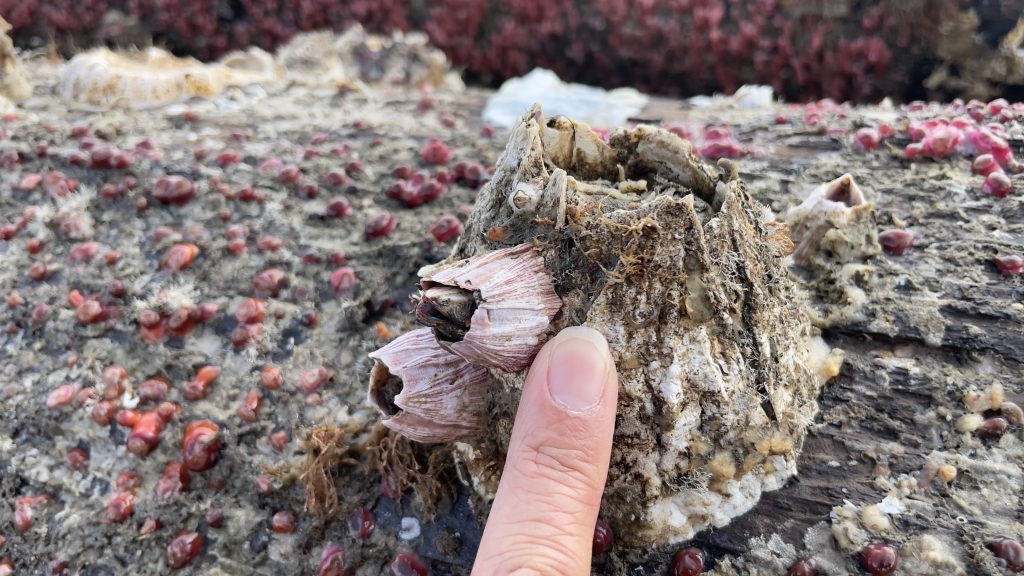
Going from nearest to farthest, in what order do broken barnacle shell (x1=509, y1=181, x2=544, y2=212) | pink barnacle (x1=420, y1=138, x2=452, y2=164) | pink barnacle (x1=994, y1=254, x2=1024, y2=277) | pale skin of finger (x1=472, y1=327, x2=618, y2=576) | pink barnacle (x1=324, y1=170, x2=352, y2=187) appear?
pale skin of finger (x1=472, y1=327, x2=618, y2=576), broken barnacle shell (x1=509, y1=181, x2=544, y2=212), pink barnacle (x1=994, y1=254, x2=1024, y2=277), pink barnacle (x1=324, y1=170, x2=352, y2=187), pink barnacle (x1=420, y1=138, x2=452, y2=164)

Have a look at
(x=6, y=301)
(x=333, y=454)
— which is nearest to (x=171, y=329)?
(x=6, y=301)

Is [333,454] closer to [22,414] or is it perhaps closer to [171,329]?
[171,329]

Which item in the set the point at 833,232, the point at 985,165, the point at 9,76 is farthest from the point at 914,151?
the point at 9,76

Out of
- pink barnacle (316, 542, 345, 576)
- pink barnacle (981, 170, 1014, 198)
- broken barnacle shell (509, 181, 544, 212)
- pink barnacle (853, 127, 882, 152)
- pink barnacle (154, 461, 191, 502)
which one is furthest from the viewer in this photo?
pink barnacle (853, 127, 882, 152)

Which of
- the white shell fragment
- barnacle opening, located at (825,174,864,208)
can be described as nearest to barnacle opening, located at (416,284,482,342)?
barnacle opening, located at (825,174,864,208)

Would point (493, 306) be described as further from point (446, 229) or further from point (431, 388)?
point (446, 229)

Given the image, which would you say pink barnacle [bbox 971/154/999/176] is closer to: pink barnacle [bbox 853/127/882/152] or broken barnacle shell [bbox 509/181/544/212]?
pink barnacle [bbox 853/127/882/152]
